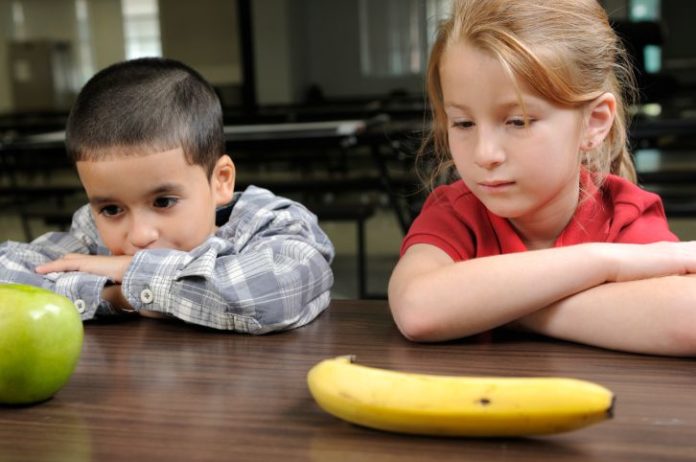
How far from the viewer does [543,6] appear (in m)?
1.04

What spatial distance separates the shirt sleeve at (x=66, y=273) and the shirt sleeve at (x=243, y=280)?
59 mm

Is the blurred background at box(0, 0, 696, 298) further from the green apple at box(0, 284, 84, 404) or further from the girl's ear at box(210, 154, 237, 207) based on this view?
the green apple at box(0, 284, 84, 404)

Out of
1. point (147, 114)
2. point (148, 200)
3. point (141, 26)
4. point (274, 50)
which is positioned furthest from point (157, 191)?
point (141, 26)

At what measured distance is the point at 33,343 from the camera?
72 cm

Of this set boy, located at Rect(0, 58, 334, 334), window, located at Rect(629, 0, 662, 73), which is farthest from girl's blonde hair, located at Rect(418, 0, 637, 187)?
window, located at Rect(629, 0, 662, 73)

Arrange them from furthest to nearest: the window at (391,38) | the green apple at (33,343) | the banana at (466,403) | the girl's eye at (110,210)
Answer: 1. the window at (391,38)
2. the girl's eye at (110,210)
3. the green apple at (33,343)
4. the banana at (466,403)

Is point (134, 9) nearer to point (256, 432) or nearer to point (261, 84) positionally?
point (261, 84)

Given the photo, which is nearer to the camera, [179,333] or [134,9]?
[179,333]

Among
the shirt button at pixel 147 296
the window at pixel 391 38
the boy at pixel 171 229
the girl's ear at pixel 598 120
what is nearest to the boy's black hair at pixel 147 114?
the boy at pixel 171 229

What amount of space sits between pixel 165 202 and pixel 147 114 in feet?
0.45

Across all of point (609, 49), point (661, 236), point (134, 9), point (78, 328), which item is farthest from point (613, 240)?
point (134, 9)

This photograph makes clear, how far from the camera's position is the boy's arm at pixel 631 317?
874 millimetres

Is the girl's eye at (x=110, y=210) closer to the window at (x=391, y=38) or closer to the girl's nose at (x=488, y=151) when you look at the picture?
the girl's nose at (x=488, y=151)

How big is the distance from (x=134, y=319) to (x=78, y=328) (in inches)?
16.0
